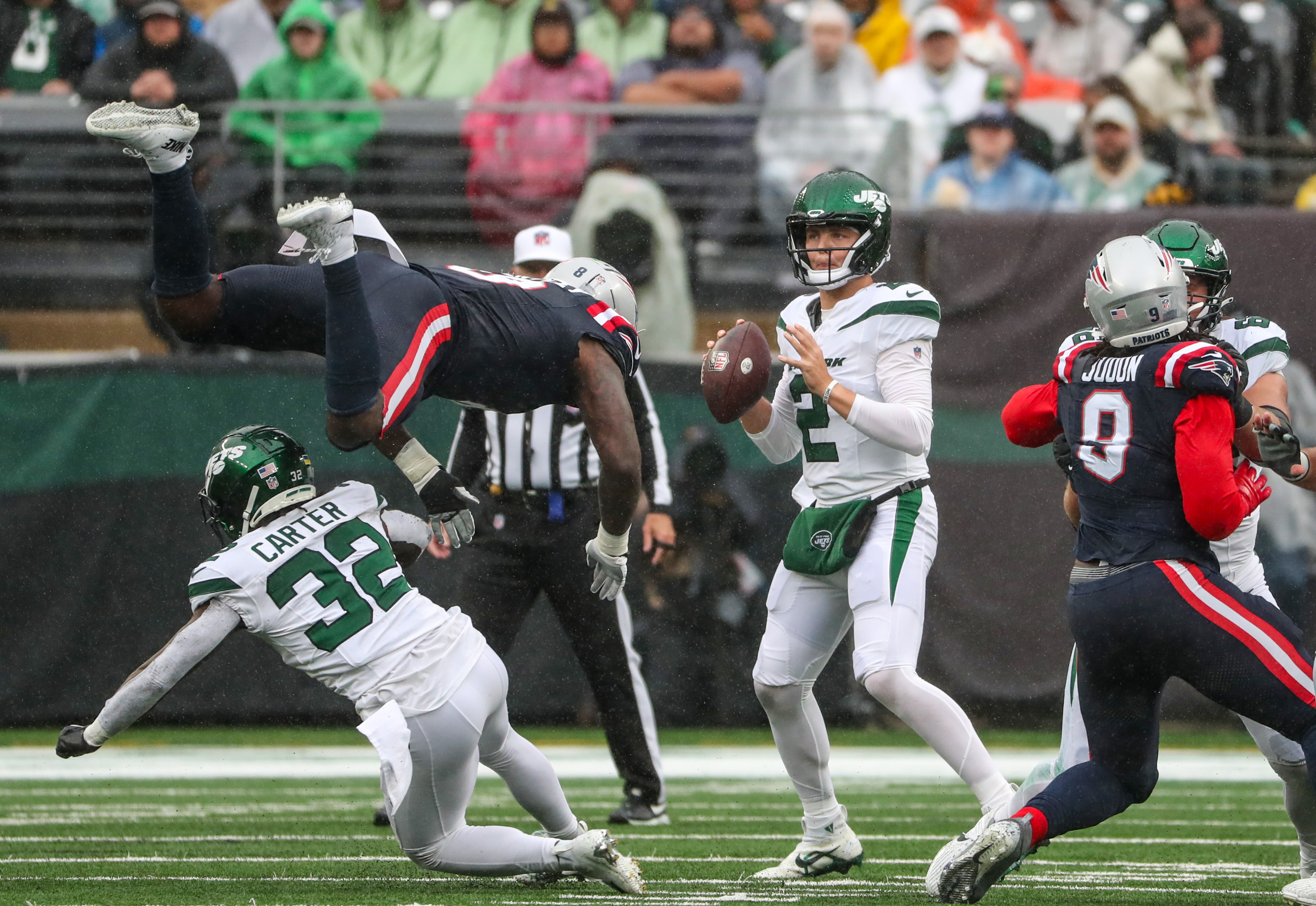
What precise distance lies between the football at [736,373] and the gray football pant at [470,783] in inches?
39.0

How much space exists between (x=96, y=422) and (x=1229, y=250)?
5.81 metres

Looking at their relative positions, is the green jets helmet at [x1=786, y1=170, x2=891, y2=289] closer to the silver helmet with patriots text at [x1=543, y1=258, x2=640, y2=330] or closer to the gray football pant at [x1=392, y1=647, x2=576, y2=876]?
the silver helmet with patriots text at [x1=543, y1=258, x2=640, y2=330]

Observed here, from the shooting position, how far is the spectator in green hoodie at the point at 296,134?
28.6ft

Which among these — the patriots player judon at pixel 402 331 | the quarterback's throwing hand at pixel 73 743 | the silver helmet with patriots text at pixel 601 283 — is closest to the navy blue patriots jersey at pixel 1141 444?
the patriots player judon at pixel 402 331

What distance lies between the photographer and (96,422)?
838 cm

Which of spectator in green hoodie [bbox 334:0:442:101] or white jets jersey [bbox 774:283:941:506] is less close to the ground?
spectator in green hoodie [bbox 334:0:442:101]

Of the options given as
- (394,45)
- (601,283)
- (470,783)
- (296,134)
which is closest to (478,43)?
(394,45)

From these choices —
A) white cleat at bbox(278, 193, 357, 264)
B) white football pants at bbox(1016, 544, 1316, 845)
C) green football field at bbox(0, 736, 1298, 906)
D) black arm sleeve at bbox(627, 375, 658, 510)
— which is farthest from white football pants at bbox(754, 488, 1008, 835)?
white cleat at bbox(278, 193, 357, 264)

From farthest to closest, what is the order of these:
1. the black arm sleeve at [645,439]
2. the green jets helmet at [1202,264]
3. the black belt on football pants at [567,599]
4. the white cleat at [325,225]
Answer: the black arm sleeve at [645,439] < the black belt on football pants at [567,599] < the green jets helmet at [1202,264] < the white cleat at [325,225]

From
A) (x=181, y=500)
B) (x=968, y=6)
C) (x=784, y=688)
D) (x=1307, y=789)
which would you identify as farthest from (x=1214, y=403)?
(x=968, y=6)

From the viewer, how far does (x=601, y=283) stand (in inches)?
178

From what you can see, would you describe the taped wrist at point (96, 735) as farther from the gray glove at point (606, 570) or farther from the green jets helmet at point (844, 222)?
the green jets helmet at point (844, 222)

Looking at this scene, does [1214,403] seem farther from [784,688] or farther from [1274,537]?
[1274,537]

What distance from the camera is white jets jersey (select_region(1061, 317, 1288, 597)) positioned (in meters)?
4.21
